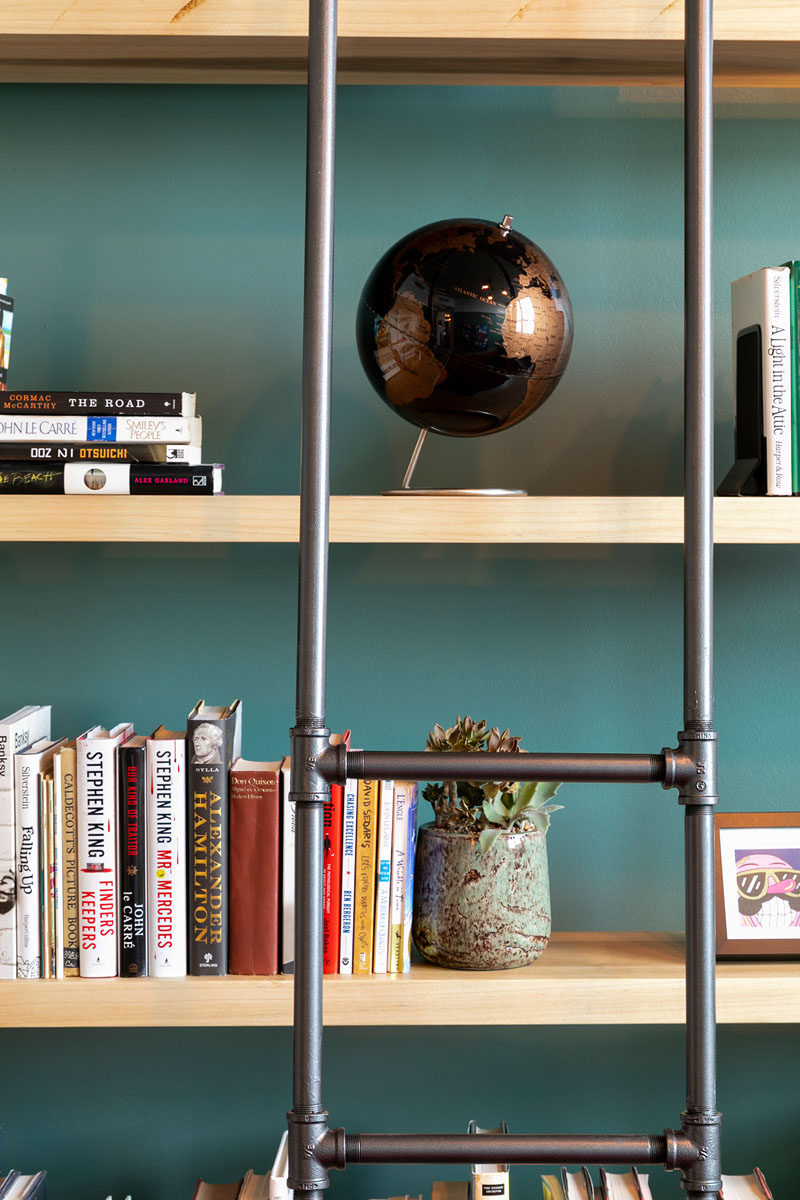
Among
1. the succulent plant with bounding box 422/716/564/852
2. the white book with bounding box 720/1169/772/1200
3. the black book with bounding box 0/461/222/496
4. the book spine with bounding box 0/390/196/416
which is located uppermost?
the book spine with bounding box 0/390/196/416

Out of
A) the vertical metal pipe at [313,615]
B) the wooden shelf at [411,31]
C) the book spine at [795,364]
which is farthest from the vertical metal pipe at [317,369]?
the book spine at [795,364]

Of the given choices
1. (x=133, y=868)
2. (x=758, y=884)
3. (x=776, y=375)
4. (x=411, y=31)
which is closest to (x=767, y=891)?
(x=758, y=884)

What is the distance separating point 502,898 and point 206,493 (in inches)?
18.8

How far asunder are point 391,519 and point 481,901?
1.22ft

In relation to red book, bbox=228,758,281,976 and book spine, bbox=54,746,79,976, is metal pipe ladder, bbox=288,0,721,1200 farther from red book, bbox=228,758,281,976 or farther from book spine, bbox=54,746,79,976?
book spine, bbox=54,746,79,976

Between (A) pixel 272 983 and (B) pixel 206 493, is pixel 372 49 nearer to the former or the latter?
(B) pixel 206 493

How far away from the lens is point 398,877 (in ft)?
3.58

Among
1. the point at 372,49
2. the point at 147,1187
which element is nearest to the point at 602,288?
the point at 372,49

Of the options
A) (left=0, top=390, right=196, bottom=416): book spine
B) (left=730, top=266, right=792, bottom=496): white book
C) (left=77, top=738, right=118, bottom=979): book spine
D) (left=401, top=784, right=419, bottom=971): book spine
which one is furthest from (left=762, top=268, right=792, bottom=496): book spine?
(left=77, top=738, right=118, bottom=979): book spine

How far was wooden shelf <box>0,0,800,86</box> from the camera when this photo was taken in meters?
1.08

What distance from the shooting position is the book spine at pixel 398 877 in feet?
3.56

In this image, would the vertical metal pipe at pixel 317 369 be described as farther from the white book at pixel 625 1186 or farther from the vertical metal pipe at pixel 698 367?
the white book at pixel 625 1186

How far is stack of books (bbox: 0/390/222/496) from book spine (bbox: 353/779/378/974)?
355mm

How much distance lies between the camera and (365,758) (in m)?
0.93
